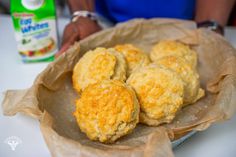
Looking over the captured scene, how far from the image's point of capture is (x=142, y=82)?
81 centimetres

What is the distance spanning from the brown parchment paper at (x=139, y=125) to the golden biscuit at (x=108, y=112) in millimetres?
31

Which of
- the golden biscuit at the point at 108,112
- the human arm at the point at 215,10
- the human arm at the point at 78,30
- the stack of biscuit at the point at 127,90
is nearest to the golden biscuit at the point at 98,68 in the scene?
the stack of biscuit at the point at 127,90

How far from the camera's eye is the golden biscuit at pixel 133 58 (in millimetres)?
956

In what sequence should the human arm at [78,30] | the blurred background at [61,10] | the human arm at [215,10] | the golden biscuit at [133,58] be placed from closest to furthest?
the golden biscuit at [133,58]
the human arm at [78,30]
the human arm at [215,10]
the blurred background at [61,10]

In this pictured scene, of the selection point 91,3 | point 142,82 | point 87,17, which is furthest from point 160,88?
point 91,3

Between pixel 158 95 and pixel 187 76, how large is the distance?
0.44 ft

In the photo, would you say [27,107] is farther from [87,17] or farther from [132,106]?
[87,17]

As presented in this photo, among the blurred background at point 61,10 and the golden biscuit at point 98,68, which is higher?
the golden biscuit at point 98,68

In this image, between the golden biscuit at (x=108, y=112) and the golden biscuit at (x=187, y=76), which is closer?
the golden biscuit at (x=108, y=112)

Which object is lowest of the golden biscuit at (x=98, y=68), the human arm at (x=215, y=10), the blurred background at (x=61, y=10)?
the blurred background at (x=61, y=10)

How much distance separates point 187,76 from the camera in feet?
2.91

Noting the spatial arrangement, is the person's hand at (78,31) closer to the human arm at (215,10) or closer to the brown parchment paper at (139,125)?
the brown parchment paper at (139,125)

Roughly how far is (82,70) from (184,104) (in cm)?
29

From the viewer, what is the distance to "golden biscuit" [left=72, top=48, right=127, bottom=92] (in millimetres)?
877
